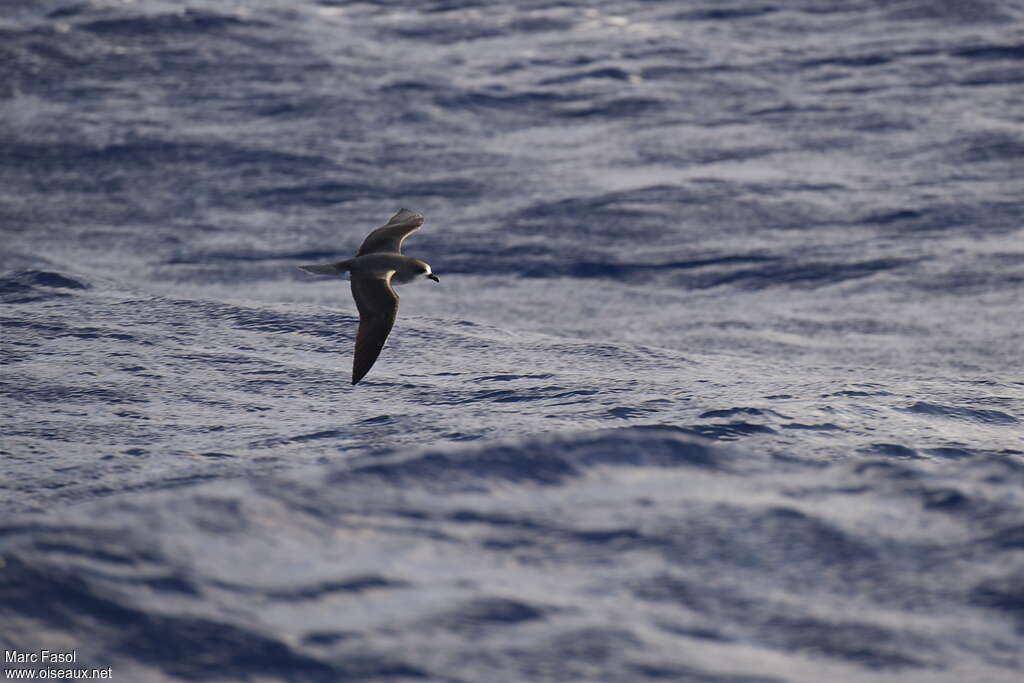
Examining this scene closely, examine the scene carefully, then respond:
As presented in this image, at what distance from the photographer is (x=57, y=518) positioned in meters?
6.04

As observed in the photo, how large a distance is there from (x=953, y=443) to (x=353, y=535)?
422 centimetres

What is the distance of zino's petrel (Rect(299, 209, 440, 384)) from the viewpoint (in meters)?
7.70

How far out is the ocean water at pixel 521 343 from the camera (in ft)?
17.8

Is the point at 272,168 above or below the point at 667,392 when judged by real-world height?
above

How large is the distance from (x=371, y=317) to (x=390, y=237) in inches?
58.3

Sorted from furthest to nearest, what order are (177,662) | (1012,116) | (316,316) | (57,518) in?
(1012,116)
(316,316)
(57,518)
(177,662)

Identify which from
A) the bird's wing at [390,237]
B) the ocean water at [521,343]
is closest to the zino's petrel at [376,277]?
the bird's wing at [390,237]

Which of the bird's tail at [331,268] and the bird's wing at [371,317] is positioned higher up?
the bird's tail at [331,268]

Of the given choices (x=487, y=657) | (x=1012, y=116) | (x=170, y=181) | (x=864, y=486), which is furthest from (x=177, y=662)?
(x=1012, y=116)

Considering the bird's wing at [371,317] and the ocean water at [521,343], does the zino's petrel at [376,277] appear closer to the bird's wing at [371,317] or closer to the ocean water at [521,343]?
the bird's wing at [371,317]

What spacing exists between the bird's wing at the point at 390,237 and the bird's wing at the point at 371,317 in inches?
35.4

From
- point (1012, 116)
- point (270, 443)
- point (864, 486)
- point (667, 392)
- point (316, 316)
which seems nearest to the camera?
point (864, 486)

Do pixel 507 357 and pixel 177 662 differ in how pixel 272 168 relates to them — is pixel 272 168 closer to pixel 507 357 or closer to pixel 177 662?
pixel 507 357

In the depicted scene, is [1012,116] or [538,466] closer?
[538,466]
